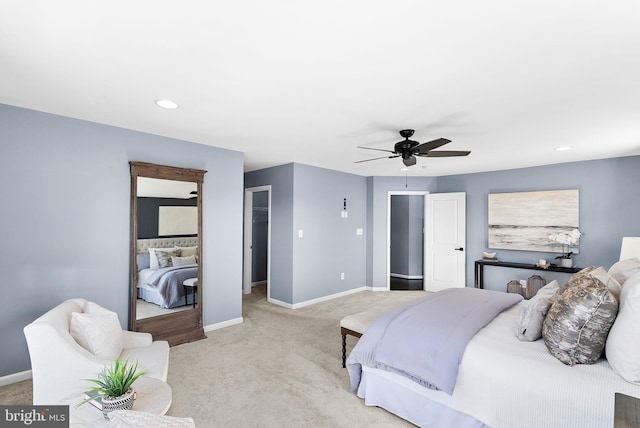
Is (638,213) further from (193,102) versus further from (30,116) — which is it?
(30,116)

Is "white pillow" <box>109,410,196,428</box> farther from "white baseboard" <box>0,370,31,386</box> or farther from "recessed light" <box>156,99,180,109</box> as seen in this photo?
"white baseboard" <box>0,370,31,386</box>

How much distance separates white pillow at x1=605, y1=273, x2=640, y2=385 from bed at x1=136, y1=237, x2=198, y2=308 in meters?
3.82

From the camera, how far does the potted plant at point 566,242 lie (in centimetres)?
486

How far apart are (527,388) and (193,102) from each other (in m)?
3.08

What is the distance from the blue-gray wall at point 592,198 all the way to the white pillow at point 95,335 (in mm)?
5891

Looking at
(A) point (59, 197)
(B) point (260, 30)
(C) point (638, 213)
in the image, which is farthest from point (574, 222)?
(A) point (59, 197)

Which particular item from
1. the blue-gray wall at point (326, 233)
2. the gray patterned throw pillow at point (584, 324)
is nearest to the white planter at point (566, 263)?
the blue-gray wall at point (326, 233)

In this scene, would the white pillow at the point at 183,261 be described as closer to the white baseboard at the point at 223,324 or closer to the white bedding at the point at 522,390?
the white baseboard at the point at 223,324

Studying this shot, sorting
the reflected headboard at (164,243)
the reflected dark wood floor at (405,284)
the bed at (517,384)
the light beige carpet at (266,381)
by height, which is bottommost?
the reflected dark wood floor at (405,284)

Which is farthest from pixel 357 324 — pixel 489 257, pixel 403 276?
pixel 403 276

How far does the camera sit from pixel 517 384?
5.93ft

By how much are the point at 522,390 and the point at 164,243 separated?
141 inches

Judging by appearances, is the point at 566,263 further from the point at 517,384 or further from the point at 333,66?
the point at 333,66

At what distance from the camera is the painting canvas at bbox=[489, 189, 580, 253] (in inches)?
198
